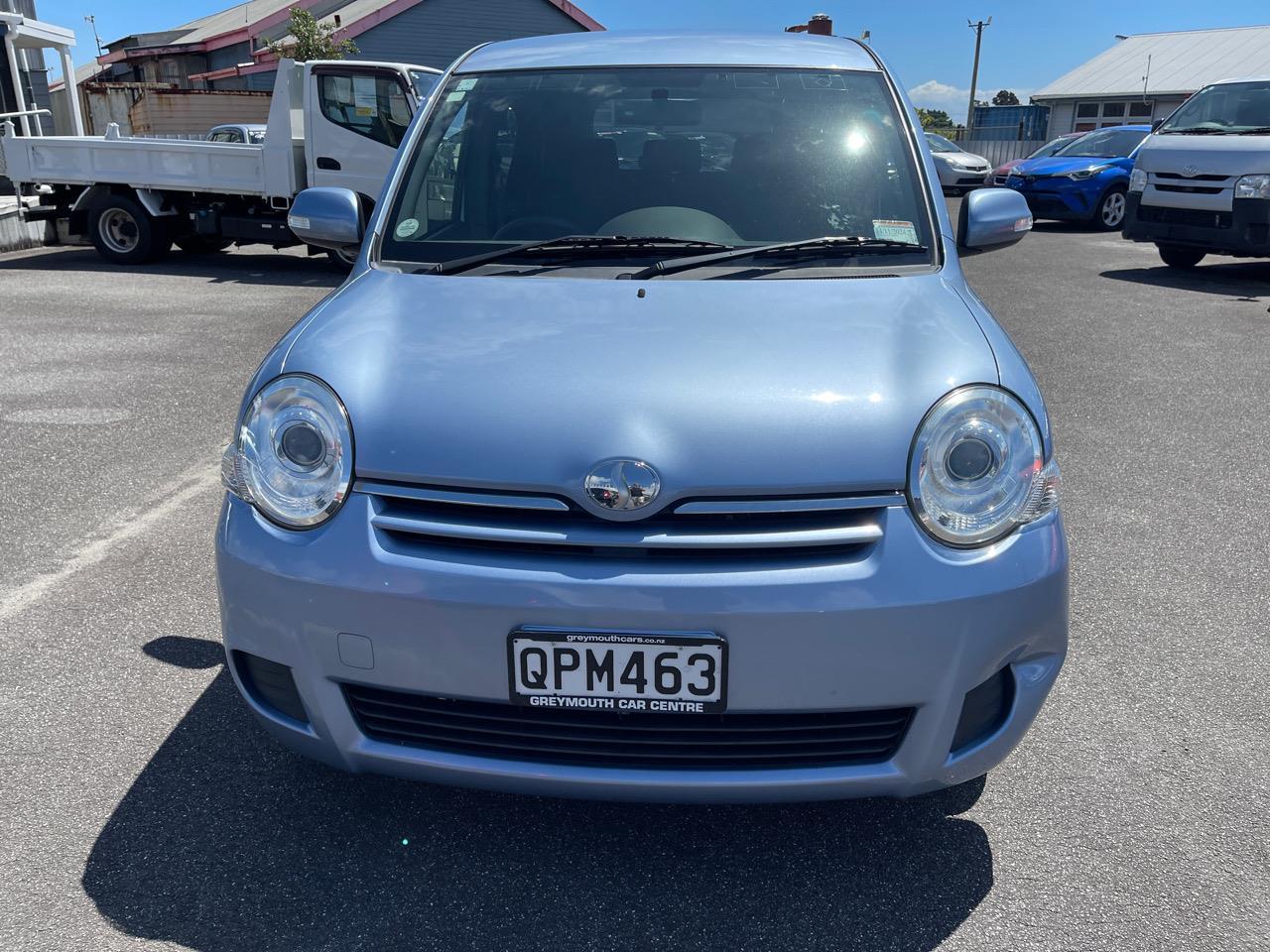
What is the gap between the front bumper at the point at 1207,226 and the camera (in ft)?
32.7

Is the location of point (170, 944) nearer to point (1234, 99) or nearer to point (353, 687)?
point (353, 687)

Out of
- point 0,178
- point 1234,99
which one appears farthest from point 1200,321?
point 0,178

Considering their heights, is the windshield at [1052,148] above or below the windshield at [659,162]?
below

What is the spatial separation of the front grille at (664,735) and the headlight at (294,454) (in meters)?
0.36

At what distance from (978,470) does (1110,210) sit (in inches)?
639

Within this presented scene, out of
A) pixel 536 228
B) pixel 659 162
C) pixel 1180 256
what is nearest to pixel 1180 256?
pixel 1180 256

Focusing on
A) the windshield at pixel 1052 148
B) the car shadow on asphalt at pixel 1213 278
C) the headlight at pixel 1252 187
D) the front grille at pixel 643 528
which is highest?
the front grille at pixel 643 528

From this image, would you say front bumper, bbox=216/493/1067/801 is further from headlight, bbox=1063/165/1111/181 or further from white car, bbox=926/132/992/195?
white car, bbox=926/132/992/195

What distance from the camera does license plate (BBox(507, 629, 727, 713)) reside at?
1.88 m

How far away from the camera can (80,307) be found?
9.17 m

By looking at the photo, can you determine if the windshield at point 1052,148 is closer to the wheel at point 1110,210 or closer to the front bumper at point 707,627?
the wheel at point 1110,210

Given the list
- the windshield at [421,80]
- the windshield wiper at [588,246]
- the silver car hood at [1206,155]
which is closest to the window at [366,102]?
the windshield at [421,80]

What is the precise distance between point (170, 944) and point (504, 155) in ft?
7.31

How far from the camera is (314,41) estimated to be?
77.3ft
